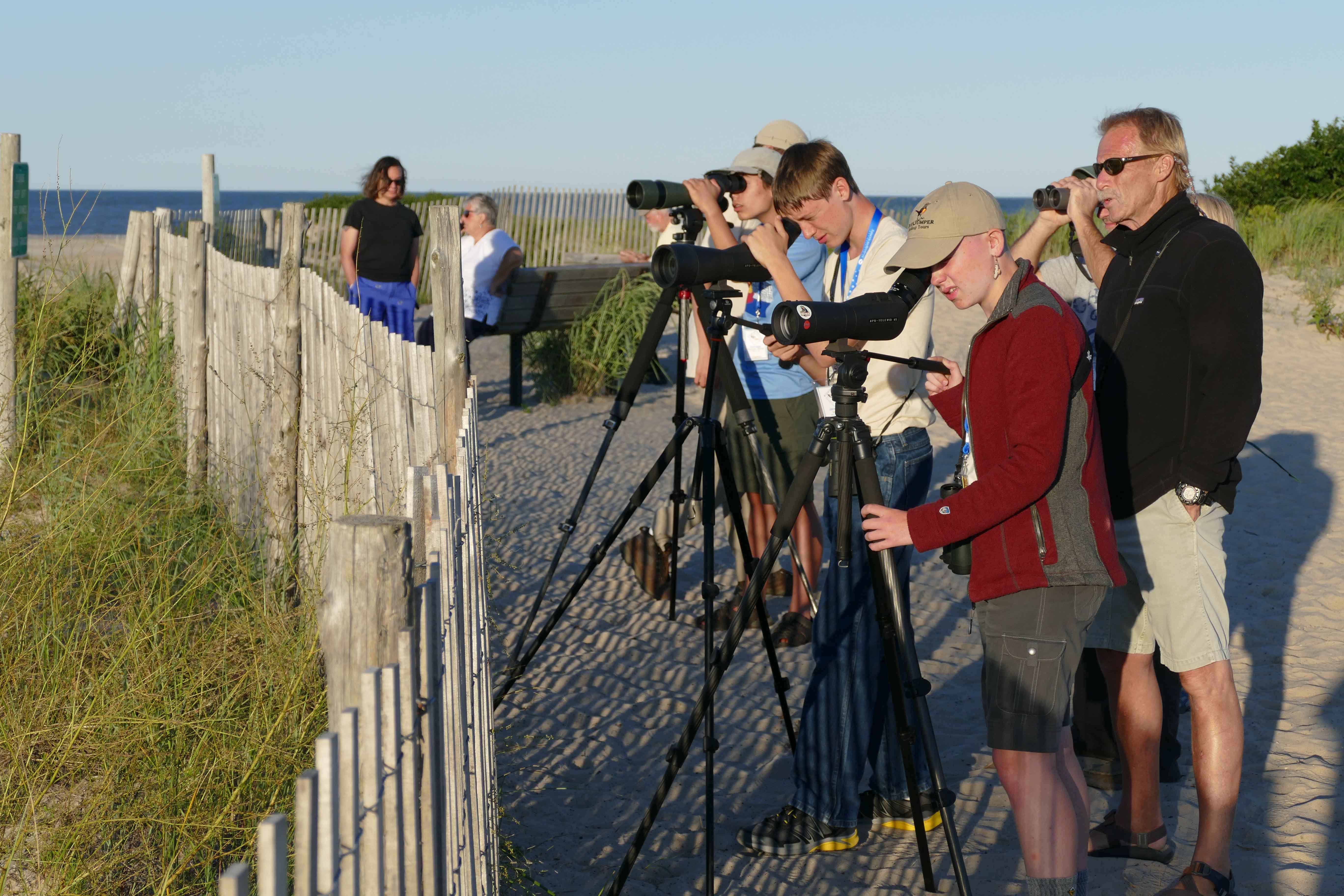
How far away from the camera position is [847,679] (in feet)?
9.52

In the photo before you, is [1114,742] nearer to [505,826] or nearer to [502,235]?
[505,826]

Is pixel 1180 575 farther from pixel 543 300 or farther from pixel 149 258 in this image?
pixel 543 300

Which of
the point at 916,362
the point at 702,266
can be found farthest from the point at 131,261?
the point at 916,362

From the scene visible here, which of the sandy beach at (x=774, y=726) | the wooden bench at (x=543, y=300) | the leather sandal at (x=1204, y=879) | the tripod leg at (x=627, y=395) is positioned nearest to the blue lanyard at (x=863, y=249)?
the tripod leg at (x=627, y=395)

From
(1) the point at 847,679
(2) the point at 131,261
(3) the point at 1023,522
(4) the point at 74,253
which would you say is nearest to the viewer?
(3) the point at 1023,522

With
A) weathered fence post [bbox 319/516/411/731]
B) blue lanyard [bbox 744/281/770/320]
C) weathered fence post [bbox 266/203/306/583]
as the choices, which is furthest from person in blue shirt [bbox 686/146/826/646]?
weathered fence post [bbox 319/516/411/731]

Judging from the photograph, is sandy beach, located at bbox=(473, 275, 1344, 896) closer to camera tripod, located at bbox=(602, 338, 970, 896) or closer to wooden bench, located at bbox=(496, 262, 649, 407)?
camera tripod, located at bbox=(602, 338, 970, 896)

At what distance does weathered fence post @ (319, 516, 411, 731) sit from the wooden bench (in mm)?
7132

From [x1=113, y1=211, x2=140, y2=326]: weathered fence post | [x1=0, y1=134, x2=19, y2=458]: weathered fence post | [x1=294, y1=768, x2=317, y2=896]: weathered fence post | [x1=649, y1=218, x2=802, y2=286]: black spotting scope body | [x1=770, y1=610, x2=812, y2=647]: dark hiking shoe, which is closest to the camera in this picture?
[x1=294, y1=768, x2=317, y2=896]: weathered fence post

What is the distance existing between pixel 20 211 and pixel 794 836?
4.70 m

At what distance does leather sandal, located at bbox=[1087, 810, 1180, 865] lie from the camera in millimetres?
2906

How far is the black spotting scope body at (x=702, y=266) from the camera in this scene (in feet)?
9.91

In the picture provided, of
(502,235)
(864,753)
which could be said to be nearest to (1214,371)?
(864,753)

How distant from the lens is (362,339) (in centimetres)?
351
